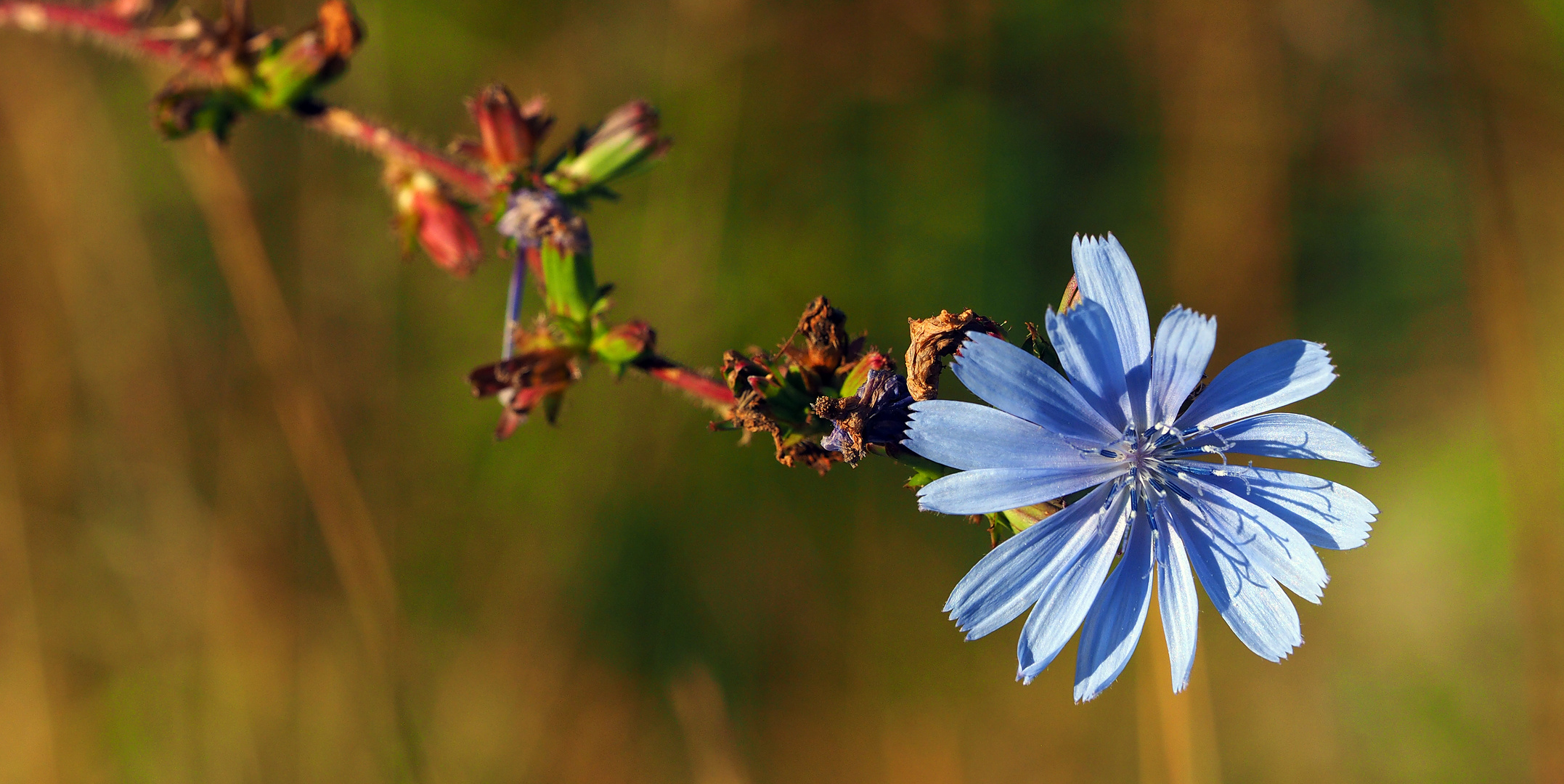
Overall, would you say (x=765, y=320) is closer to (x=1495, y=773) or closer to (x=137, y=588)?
(x=137, y=588)

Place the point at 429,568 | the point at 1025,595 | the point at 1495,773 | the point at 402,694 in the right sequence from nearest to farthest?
the point at 1025,595
the point at 402,694
the point at 429,568
the point at 1495,773

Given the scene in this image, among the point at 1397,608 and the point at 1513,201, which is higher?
the point at 1513,201

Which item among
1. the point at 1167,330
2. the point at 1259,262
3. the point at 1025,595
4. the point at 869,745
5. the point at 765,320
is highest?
the point at 1259,262

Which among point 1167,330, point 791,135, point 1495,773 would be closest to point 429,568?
point 791,135

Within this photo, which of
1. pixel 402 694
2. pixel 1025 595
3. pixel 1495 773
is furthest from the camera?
pixel 1495 773

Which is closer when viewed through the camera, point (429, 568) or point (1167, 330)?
point (1167, 330)

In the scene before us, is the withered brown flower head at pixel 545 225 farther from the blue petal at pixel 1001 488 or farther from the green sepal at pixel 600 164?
the blue petal at pixel 1001 488
